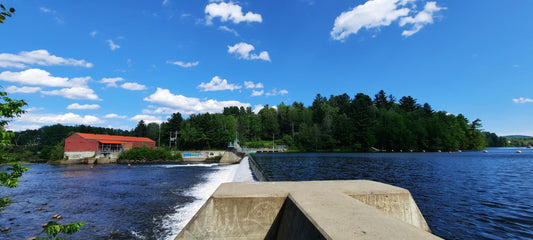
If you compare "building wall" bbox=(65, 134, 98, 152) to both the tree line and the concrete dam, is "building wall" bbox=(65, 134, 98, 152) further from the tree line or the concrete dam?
the concrete dam

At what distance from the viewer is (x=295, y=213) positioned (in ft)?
14.2

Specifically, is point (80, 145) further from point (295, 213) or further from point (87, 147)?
point (295, 213)

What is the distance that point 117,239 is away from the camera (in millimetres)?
8047

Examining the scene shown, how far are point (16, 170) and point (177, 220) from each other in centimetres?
736

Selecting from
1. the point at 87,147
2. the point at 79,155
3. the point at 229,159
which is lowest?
the point at 229,159

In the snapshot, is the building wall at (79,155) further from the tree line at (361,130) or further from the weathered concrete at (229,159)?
the weathered concrete at (229,159)

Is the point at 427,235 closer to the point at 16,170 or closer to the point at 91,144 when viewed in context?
the point at 16,170

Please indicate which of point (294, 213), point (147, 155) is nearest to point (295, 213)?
point (294, 213)

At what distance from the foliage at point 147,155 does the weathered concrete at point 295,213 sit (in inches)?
2478

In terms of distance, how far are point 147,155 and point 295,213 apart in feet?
220

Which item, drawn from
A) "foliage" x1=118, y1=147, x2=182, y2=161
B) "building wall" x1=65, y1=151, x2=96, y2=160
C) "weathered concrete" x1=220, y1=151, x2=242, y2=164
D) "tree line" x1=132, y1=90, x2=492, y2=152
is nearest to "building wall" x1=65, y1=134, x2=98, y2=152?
"building wall" x1=65, y1=151, x2=96, y2=160

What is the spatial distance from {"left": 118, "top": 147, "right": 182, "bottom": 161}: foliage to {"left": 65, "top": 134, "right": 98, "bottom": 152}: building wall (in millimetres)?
10003

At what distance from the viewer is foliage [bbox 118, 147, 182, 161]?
61531mm

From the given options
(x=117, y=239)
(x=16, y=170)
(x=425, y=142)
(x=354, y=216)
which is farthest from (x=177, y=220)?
(x=425, y=142)
